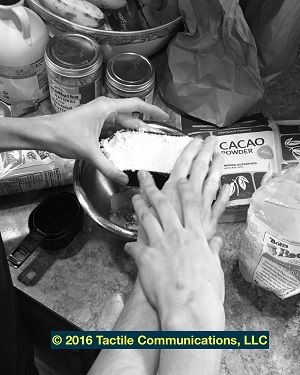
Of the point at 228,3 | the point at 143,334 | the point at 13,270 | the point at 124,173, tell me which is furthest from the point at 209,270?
the point at 228,3

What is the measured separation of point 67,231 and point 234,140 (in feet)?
1.25

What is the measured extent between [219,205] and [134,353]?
0.82ft

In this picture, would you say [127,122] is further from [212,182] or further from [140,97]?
[212,182]

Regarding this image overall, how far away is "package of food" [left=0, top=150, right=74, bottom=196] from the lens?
928mm

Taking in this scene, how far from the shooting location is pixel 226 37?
966 millimetres

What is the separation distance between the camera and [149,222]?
2.38ft

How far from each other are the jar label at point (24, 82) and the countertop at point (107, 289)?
0.21m

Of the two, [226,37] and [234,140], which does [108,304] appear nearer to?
[234,140]

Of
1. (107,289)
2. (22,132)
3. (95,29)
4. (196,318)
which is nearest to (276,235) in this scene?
(196,318)

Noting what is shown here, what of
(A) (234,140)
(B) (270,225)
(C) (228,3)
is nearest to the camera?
(B) (270,225)

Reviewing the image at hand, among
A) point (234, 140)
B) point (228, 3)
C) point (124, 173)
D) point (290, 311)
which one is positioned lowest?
point (290, 311)

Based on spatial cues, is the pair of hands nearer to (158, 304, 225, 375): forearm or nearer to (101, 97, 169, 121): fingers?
(158, 304, 225, 375): forearm

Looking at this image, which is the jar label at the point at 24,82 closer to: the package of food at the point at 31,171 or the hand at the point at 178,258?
the package of food at the point at 31,171

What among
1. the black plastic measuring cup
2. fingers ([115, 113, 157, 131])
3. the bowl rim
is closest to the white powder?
fingers ([115, 113, 157, 131])
